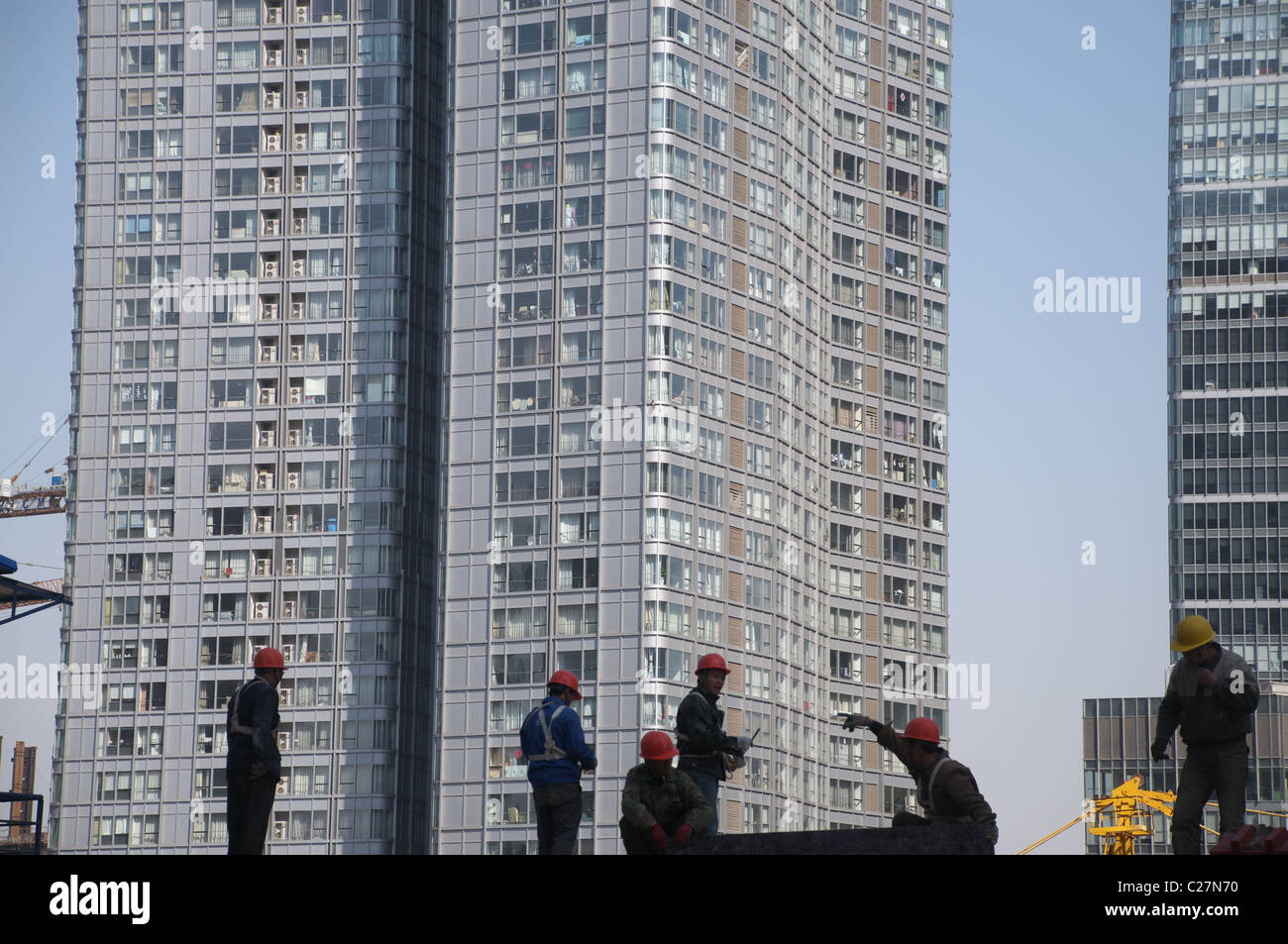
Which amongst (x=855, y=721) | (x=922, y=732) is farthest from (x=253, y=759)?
(x=922, y=732)

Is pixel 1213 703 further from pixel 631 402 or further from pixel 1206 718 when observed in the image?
pixel 631 402

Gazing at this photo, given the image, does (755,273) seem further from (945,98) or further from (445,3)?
(945,98)

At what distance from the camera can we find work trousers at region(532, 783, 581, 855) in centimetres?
2419

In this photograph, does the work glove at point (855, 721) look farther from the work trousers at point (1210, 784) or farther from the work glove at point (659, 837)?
the work trousers at point (1210, 784)

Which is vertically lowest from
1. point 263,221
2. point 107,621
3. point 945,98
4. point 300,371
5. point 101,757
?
point 101,757

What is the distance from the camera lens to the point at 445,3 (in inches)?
6506

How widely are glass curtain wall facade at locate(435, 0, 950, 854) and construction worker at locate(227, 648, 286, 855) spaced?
107109mm

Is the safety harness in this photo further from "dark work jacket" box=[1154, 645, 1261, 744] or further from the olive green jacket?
"dark work jacket" box=[1154, 645, 1261, 744]

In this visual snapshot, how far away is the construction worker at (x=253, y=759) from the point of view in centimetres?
2344

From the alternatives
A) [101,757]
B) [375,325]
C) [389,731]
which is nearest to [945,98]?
[375,325]

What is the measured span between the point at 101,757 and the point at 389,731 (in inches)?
816

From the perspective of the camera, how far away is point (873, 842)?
18.5 m

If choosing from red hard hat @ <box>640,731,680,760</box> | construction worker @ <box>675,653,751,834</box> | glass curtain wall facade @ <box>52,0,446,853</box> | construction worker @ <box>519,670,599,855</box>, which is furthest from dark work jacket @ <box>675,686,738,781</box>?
glass curtain wall facade @ <box>52,0,446,853</box>

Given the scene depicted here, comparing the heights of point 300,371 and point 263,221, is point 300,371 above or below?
below
